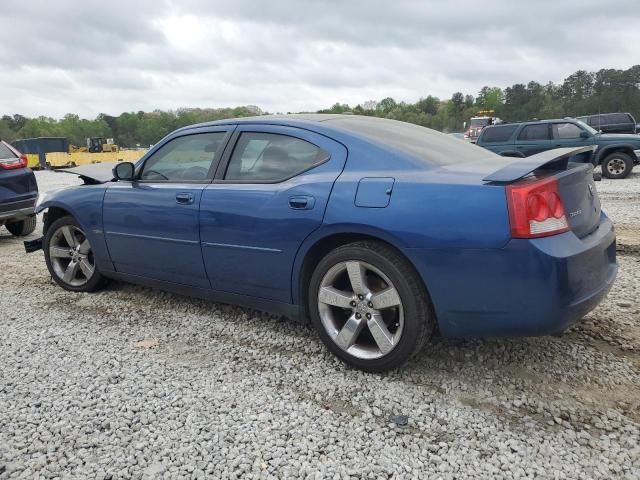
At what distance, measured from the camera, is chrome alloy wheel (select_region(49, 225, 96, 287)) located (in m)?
4.66

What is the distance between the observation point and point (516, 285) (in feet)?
8.13

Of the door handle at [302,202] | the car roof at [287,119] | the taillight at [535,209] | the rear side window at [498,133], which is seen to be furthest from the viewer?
the rear side window at [498,133]

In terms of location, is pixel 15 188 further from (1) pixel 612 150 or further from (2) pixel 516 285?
(1) pixel 612 150

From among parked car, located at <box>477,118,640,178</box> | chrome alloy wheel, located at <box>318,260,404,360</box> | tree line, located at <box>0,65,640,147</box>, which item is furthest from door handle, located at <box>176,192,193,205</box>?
tree line, located at <box>0,65,640,147</box>

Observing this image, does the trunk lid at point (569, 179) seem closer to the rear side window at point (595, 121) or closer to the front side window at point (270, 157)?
the front side window at point (270, 157)

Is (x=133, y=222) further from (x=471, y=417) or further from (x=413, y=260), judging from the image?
(x=471, y=417)

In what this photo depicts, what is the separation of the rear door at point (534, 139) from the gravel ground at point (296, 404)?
10.0 m

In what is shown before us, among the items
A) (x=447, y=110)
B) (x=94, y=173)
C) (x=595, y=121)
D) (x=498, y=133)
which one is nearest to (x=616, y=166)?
(x=498, y=133)

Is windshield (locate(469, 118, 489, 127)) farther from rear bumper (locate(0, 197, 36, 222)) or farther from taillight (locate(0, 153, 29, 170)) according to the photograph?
rear bumper (locate(0, 197, 36, 222))

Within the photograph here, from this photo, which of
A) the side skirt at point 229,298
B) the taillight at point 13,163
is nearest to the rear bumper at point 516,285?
the side skirt at point 229,298

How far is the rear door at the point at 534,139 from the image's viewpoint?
13.0m

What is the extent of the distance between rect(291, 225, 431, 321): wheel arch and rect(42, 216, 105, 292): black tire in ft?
7.38

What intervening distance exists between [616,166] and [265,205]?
12.7 m

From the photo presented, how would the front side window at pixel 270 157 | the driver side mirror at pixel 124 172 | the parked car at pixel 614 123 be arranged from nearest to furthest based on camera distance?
the front side window at pixel 270 157
the driver side mirror at pixel 124 172
the parked car at pixel 614 123
